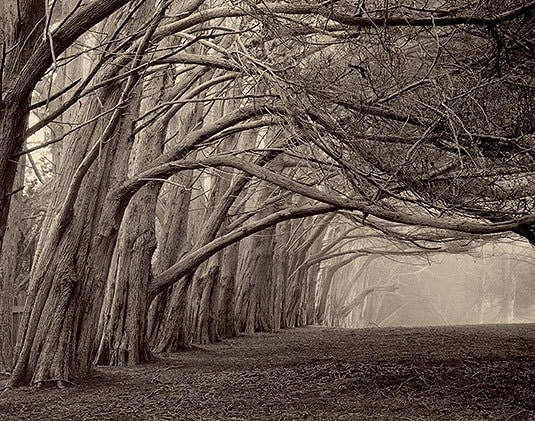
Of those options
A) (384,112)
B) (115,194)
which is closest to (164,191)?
(115,194)

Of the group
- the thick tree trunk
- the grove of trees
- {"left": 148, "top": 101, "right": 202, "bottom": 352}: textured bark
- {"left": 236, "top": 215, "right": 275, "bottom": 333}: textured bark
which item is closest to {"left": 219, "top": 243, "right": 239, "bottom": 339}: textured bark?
{"left": 236, "top": 215, "right": 275, "bottom": 333}: textured bark

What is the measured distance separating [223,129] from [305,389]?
10.4 ft

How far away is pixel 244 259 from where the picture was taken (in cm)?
1998

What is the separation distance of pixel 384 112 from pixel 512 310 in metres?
47.7

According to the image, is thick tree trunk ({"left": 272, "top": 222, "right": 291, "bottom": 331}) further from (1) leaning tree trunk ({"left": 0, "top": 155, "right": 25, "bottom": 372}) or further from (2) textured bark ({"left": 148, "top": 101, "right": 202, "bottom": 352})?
(1) leaning tree trunk ({"left": 0, "top": 155, "right": 25, "bottom": 372})

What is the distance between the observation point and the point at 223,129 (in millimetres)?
10438

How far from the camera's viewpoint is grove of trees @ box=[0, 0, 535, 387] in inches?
270

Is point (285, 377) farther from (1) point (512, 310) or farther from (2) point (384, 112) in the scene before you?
(1) point (512, 310)

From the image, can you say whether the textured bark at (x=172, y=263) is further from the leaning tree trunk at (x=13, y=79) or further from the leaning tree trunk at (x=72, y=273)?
the leaning tree trunk at (x=13, y=79)

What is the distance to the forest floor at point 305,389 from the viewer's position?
7.60m

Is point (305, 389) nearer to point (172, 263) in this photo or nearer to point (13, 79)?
point (13, 79)

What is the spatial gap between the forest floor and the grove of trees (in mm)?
805

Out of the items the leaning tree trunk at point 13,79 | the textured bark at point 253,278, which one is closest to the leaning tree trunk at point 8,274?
the leaning tree trunk at point 13,79

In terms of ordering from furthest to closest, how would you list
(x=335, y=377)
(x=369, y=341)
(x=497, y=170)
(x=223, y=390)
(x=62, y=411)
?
(x=369, y=341) → (x=335, y=377) → (x=223, y=390) → (x=497, y=170) → (x=62, y=411)
